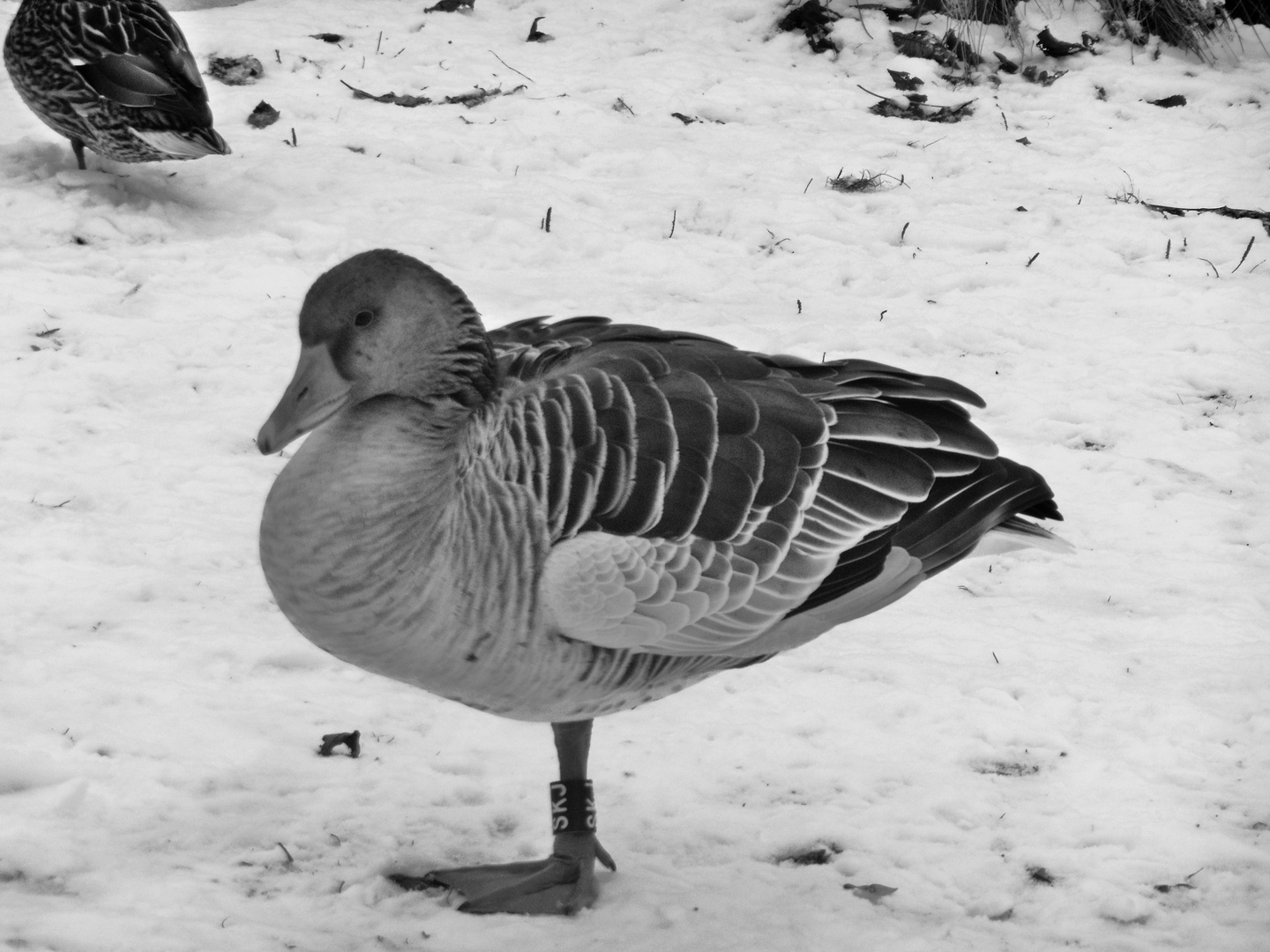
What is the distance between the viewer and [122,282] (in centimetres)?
597

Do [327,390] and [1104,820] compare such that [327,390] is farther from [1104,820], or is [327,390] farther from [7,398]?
[7,398]

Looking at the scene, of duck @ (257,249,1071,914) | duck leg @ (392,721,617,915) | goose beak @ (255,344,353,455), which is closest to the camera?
duck @ (257,249,1071,914)

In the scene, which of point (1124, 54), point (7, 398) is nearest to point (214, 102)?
point (7, 398)

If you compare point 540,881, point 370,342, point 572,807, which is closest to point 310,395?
point 370,342

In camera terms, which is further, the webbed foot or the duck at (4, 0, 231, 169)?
the duck at (4, 0, 231, 169)

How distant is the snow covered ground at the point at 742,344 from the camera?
10.7 ft

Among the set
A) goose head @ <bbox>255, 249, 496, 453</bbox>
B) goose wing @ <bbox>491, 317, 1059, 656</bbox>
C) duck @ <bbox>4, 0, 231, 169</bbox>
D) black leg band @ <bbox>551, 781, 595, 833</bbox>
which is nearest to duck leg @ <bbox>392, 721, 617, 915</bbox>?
black leg band @ <bbox>551, 781, 595, 833</bbox>

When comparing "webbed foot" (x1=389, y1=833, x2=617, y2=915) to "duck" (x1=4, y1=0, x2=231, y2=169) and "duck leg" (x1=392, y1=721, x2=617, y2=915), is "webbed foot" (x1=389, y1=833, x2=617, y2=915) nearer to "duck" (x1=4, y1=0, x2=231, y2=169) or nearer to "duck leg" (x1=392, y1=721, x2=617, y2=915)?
"duck leg" (x1=392, y1=721, x2=617, y2=915)

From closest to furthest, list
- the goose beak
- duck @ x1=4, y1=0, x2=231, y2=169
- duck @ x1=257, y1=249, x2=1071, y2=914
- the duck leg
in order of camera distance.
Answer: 1. duck @ x1=257, y1=249, x2=1071, y2=914
2. the goose beak
3. the duck leg
4. duck @ x1=4, y1=0, x2=231, y2=169

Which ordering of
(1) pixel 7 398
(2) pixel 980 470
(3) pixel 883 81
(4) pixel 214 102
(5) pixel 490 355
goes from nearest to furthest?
(5) pixel 490 355, (2) pixel 980 470, (1) pixel 7 398, (4) pixel 214 102, (3) pixel 883 81

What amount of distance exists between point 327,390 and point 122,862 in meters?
1.24

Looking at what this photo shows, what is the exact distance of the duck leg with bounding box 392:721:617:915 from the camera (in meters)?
3.17

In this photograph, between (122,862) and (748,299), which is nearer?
(122,862)

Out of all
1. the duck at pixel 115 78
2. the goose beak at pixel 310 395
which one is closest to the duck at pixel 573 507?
the goose beak at pixel 310 395
